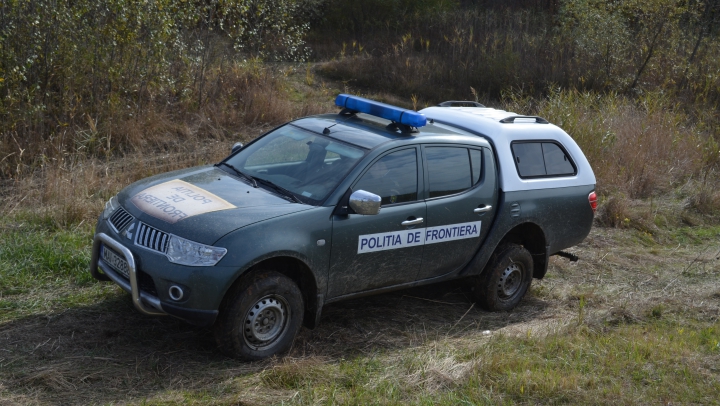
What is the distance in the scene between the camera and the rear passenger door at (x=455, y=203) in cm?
576

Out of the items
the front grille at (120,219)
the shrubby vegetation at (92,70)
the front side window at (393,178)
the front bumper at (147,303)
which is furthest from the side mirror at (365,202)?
the shrubby vegetation at (92,70)

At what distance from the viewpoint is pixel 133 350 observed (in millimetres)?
4992

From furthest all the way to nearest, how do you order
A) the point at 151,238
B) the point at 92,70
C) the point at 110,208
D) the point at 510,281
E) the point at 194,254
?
the point at 92,70, the point at 510,281, the point at 110,208, the point at 151,238, the point at 194,254

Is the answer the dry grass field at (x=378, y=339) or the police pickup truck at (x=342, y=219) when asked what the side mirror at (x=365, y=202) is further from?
the dry grass field at (x=378, y=339)

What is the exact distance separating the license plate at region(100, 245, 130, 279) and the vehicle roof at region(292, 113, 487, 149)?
6.13 ft

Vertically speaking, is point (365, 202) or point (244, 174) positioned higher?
point (365, 202)

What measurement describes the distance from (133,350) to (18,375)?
74 cm

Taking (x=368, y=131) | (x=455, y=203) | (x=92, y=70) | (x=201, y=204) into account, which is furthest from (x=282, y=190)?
(x=92, y=70)

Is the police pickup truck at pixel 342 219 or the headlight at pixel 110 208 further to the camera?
the headlight at pixel 110 208

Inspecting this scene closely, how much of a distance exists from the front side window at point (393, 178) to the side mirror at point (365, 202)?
0.27 meters

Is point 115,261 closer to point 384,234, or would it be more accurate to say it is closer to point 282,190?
point 282,190

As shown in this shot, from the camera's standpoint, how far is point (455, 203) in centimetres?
585

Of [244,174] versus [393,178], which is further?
[244,174]

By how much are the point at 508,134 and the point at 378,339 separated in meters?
2.17
